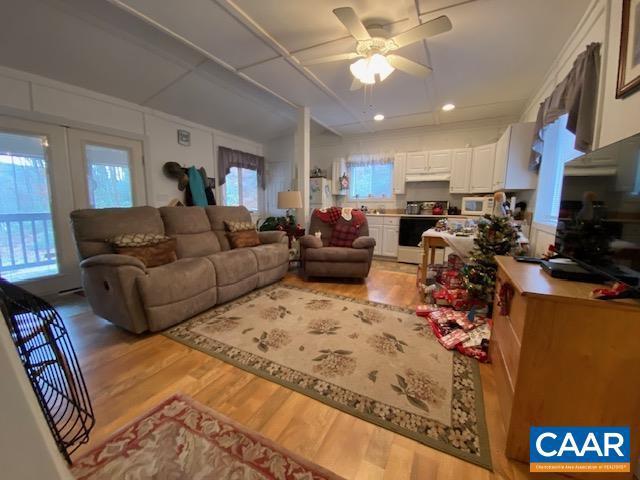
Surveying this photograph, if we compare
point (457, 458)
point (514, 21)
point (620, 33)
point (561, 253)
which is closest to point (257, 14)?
point (514, 21)

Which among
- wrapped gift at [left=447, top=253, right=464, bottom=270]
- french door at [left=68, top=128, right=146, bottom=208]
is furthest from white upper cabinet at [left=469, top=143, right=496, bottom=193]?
french door at [left=68, top=128, right=146, bottom=208]

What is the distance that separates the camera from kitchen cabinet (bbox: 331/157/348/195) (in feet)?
17.5

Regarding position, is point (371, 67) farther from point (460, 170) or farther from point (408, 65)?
point (460, 170)

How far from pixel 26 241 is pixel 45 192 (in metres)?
0.56

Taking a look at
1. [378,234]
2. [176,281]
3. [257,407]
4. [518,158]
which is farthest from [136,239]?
[518,158]

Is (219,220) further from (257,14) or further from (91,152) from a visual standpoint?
(257,14)

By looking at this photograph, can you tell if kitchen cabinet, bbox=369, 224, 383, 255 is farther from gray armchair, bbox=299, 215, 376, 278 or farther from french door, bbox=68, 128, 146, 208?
french door, bbox=68, 128, 146, 208

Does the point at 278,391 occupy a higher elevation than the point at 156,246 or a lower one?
lower

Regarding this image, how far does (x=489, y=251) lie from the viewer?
7.63ft

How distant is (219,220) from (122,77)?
1.95 metres

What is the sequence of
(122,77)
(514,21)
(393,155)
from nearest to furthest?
(514,21)
(122,77)
(393,155)

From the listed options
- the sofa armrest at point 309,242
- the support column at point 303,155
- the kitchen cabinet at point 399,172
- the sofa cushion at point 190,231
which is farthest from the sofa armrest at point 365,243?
the kitchen cabinet at point 399,172

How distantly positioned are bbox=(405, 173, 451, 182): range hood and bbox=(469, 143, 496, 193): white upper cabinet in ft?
1.28

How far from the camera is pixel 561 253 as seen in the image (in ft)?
4.71
